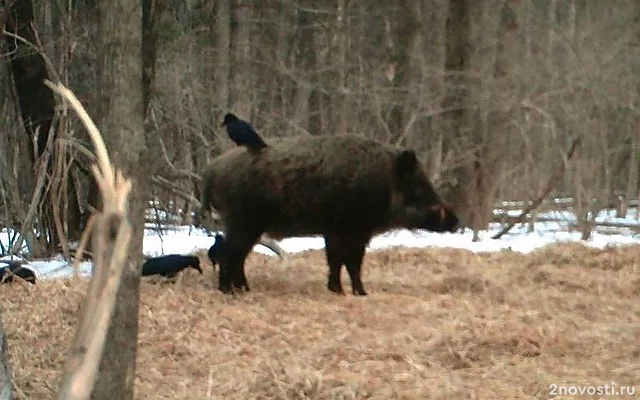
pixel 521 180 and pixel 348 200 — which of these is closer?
pixel 348 200

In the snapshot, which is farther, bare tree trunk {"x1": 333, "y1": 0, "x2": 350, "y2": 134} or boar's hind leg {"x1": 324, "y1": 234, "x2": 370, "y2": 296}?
bare tree trunk {"x1": 333, "y1": 0, "x2": 350, "y2": 134}

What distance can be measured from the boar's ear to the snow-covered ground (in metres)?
2.71

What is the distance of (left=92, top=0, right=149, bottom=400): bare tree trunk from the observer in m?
3.54

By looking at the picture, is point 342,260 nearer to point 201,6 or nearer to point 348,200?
point 348,200

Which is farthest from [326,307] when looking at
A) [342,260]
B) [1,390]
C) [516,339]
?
[1,390]

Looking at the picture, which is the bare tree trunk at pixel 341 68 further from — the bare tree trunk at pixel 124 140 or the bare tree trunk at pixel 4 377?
the bare tree trunk at pixel 4 377

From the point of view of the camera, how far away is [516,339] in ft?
17.3

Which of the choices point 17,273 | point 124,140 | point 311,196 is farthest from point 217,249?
point 124,140

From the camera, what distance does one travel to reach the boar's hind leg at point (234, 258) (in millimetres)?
7480

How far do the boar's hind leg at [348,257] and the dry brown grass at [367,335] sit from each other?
0.17 m

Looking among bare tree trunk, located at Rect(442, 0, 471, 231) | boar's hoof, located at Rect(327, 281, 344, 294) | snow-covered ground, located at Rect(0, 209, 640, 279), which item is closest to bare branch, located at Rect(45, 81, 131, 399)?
boar's hoof, located at Rect(327, 281, 344, 294)

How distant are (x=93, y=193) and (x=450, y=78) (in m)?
6.67

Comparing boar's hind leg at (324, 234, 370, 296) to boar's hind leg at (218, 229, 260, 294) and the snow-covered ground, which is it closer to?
boar's hind leg at (218, 229, 260, 294)

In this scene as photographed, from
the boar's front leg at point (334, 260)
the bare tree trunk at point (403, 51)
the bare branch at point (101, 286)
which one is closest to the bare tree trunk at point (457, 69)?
the bare tree trunk at point (403, 51)
